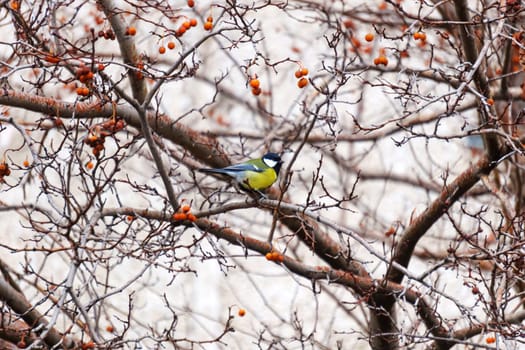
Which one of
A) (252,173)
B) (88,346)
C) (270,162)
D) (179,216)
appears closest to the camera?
(88,346)

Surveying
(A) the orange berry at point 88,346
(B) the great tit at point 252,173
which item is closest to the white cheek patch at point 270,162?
(B) the great tit at point 252,173

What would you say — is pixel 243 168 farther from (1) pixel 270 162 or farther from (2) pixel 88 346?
(2) pixel 88 346

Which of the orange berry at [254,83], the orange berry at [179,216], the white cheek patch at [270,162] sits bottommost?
the orange berry at [179,216]

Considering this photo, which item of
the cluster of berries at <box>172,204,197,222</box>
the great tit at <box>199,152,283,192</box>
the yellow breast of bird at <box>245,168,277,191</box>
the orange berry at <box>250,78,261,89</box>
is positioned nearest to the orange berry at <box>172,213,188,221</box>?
the cluster of berries at <box>172,204,197,222</box>

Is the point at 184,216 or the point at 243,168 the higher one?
the point at 243,168

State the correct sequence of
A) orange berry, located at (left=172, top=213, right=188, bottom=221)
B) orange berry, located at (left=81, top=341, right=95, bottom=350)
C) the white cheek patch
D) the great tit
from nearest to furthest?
orange berry, located at (left=81, top=341, right=95, bottom=350)
orange berry, located at (left=172, top=213, right=188, bottom=221)
the great tit
the white cheek patch

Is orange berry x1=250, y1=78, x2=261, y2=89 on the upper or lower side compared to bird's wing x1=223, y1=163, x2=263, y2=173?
lower

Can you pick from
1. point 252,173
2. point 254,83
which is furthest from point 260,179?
point 254,83

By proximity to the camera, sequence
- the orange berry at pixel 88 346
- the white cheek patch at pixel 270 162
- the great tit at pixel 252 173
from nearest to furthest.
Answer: the orange berry at pixel 88 346 → the great tit at pixel 252 173 → the white cheek patch at pixel 270 162

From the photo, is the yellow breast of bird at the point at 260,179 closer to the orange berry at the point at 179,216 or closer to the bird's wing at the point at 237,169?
the bird's wing at the point at 237,169

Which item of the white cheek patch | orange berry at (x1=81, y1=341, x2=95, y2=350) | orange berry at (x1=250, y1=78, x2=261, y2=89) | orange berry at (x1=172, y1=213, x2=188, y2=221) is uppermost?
the white cheek patch

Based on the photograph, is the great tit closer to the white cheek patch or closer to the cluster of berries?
the white cheek patch

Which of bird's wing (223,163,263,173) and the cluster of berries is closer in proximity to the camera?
the cluster of berries

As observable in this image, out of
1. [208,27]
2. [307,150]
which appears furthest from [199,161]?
[307,150]
